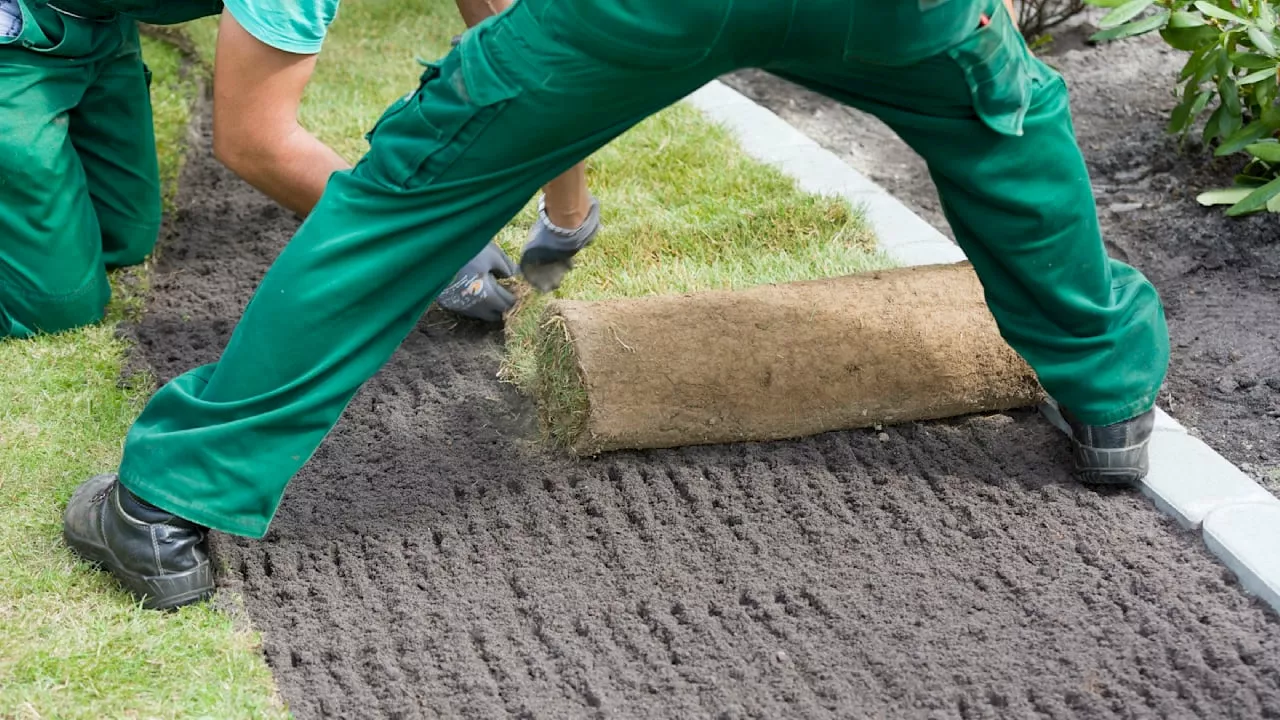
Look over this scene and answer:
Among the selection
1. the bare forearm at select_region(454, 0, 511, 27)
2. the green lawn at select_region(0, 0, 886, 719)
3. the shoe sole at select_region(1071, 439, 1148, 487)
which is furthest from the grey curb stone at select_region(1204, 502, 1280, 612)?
the bare forearm at select_region(454, 0, 511, 27)

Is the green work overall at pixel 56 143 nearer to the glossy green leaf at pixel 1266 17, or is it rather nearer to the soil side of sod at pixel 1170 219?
the soil side of sod at pixel 1170 219

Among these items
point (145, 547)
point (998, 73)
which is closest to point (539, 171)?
point (998, 73)

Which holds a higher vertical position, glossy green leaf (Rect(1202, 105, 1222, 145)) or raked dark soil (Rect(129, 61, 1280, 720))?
glossy green leaf (Rect(1202, 105, 1222, 145))

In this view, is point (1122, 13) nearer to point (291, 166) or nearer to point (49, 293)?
point (291, 166)

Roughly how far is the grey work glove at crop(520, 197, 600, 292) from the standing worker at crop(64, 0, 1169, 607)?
115 cm

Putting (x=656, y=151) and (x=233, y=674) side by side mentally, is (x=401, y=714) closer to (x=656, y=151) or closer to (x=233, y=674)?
(x=233, y=674)

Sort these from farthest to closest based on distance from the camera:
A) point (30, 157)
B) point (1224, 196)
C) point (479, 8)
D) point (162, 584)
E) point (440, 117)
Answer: point (1224, 196) < point (479, 8) < point (30, 157) < point (162, 584) < point (440, 117)

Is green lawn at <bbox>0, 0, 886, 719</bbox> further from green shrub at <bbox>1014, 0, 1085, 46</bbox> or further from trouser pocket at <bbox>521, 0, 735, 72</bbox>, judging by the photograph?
green shrub at <bbox>1014, 0, 1085, 46</bbox>

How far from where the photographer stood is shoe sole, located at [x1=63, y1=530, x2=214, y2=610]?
2203 millimetres

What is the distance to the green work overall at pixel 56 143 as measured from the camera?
307 centimetres

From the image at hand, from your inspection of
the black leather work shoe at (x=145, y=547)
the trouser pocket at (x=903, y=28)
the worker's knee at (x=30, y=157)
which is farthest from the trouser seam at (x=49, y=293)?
the trouser pocket at (x=903, y=28)

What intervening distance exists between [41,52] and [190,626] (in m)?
1.73

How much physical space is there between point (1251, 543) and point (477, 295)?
1.85m

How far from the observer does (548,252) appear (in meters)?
3.22
